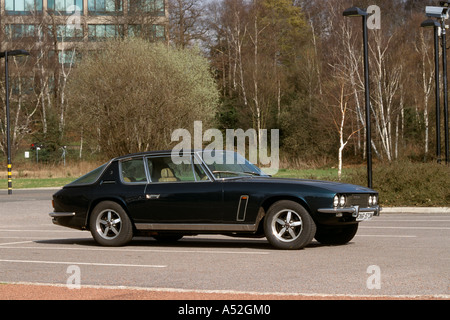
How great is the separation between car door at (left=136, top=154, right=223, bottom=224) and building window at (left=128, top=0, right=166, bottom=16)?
64400 mm

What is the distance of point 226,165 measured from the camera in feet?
42.7

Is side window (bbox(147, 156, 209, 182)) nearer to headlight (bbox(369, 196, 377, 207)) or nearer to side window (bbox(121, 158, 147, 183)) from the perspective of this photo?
side window (bbox(121, 158, 147, 183))

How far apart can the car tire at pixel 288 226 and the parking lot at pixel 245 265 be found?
0.18 m

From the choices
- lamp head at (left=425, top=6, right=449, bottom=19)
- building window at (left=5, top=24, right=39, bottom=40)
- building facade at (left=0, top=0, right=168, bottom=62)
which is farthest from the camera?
building facade at (left=0, top=0, right=168, bottom=62)

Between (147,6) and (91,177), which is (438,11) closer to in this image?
(91,177)

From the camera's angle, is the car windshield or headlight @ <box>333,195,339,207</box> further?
the car windshield

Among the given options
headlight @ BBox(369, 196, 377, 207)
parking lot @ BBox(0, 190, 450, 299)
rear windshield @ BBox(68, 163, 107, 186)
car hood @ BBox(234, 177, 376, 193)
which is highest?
rear windshield @ BBox(68, 163, 107, 186)

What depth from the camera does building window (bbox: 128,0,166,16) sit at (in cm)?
7600

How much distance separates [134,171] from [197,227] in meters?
1.74
